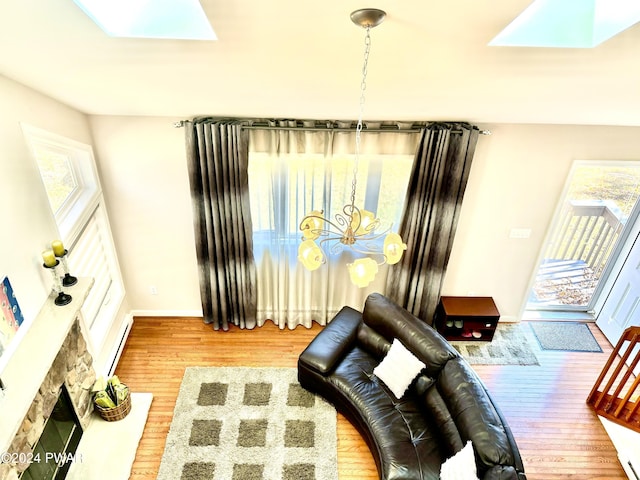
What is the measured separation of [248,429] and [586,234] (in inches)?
176

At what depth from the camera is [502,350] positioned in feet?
15.0

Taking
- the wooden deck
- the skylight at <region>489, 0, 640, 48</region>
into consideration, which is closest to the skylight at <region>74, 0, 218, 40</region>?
the skylight at <region>489, 0, 640, 48</region>

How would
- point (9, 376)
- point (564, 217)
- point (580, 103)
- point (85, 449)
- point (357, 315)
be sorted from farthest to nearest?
point (564, 217) < point (357, 315) < point (85, 449) < point (580, 103) < point (9, 376)

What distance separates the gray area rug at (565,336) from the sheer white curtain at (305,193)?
2.07m

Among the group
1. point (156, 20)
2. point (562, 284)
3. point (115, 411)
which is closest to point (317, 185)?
point (156, 20)

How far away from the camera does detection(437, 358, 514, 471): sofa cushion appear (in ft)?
8.86

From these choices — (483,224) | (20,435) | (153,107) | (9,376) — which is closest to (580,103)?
(483,224)

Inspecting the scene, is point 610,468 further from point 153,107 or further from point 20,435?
point 153,107

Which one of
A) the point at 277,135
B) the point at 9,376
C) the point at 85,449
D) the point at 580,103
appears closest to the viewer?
the point at 9,376

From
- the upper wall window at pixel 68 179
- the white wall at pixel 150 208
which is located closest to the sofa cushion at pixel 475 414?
the white wall at pixel 150 208

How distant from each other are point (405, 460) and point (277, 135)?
3.03 metres

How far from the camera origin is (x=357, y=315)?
4.18m

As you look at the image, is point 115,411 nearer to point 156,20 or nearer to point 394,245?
point 394,245

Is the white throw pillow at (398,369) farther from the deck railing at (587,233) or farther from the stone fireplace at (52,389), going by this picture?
the stone fireplace at (52,389)
